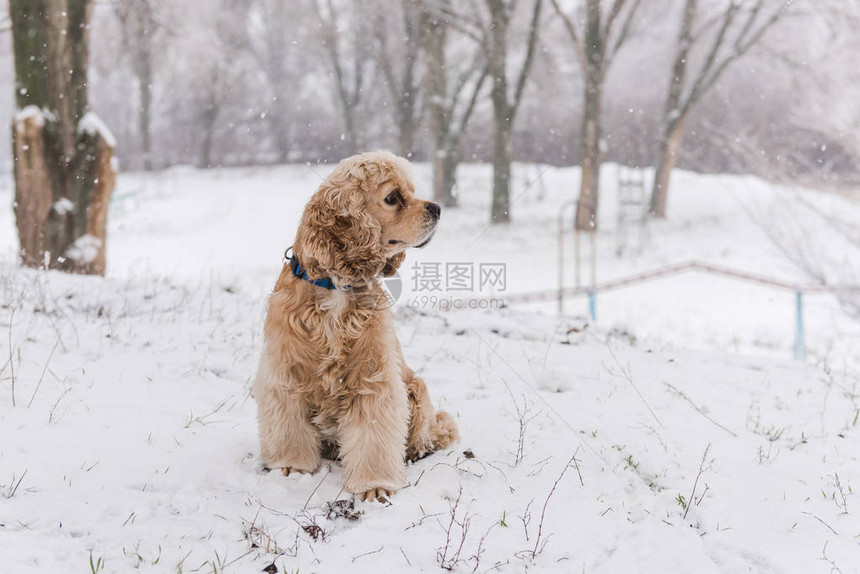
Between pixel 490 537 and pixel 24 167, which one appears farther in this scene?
pixel 24 167

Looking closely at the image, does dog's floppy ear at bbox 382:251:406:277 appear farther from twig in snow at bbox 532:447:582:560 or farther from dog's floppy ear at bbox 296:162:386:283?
twig in snow at bbox 532:447:582:560

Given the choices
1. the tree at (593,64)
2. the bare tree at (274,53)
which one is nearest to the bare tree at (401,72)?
the tree at (593,64)

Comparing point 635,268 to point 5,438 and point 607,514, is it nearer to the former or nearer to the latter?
point 607,514

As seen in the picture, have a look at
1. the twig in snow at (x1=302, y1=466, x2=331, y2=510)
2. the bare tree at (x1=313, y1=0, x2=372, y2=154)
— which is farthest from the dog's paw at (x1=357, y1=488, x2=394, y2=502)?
the bare tree at (x1=313, y1=0, x2=372, y2=154)

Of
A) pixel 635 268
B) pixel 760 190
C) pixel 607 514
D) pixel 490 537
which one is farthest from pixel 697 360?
pixel 760 190

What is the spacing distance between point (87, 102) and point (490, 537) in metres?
7.22

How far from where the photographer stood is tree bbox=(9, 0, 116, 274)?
22.6ft

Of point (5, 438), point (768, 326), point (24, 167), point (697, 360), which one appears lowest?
point (768, 326)

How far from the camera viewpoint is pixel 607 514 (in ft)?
9.04

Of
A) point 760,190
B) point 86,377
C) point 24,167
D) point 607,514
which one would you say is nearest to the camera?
point 607,514

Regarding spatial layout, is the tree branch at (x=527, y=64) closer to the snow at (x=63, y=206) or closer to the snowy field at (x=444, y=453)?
the snowy field at (x=444, y=453)

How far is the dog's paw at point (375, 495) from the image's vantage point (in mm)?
2850

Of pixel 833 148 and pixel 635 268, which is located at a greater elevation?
pixel 833 148

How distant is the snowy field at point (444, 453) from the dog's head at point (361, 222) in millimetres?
315
